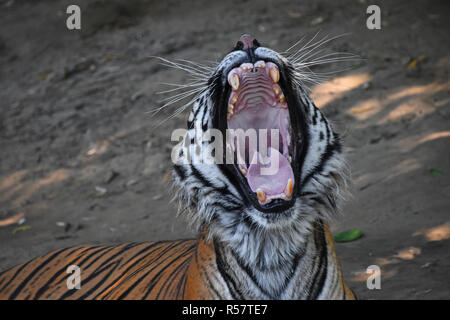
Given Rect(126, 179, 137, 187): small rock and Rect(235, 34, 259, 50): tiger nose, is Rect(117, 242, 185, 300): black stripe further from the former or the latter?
Rect(126, 179, 137, 187): small rock

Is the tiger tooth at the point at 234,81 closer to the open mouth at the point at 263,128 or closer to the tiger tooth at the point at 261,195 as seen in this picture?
the open mouth at the point at 263,128

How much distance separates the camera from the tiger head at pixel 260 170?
2146mm

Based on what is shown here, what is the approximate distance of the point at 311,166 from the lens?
2.23 m

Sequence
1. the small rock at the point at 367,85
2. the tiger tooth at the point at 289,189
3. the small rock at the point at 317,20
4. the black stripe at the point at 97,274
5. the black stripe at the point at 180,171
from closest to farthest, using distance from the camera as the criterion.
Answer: the tiger tooth at the point at 289,189, the black stripe at the point at 180,171, the black stripe at the point at 97,274, the small rock at the point at 367,85, the small rock at the point at 317,20

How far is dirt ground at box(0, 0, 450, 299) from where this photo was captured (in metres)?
3.74

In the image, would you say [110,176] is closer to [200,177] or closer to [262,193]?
[200,177]

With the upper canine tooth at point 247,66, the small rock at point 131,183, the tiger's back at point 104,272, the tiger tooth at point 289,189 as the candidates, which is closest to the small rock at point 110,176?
the small rock at point 131,183

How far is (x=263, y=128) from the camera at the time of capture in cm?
244

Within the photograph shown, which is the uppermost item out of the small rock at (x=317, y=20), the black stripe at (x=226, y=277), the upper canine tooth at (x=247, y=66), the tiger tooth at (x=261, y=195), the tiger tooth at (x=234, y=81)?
the small rock at (x=317, y=20)

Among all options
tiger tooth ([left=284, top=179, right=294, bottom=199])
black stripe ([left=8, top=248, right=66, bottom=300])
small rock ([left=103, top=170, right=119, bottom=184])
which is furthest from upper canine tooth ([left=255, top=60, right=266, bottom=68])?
small rock ([left=103, top=170, right=119, bottom=184])

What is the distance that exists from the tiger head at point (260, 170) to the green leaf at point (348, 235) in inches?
58.0

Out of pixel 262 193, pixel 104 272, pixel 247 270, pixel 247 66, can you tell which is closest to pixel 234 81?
pixel 247 66
